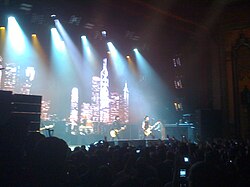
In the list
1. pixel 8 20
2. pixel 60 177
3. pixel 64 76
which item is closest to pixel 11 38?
pixel 8 20

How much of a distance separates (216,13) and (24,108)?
1131cm

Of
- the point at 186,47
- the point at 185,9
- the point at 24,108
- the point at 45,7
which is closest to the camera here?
the point at 24,108

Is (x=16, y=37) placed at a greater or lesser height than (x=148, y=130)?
greater

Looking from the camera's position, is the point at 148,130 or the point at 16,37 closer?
the point at 16,37

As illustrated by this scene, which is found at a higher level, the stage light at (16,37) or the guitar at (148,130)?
the stage light at (16,37)

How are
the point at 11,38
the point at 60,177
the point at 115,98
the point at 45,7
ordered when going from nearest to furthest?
the point at 60,177 < the point at 45,7 < the point at 11,38 < the point at 115,98

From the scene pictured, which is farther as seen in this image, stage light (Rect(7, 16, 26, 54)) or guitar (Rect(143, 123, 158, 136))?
guitar (Rect(143, 123, 158, 136))

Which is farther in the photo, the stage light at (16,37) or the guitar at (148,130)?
the guitar at (148,130)

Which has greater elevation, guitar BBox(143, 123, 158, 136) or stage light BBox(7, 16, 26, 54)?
stage light BBox(7, 16, 26, 54)

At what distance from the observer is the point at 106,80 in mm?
20016

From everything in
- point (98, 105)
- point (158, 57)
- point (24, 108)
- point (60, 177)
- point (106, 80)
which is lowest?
point (60, 177)

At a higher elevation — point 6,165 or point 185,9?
point 185,9

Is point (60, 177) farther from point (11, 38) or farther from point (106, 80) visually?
point (106, 80)

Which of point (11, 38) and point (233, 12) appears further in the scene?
point (11, 38)
